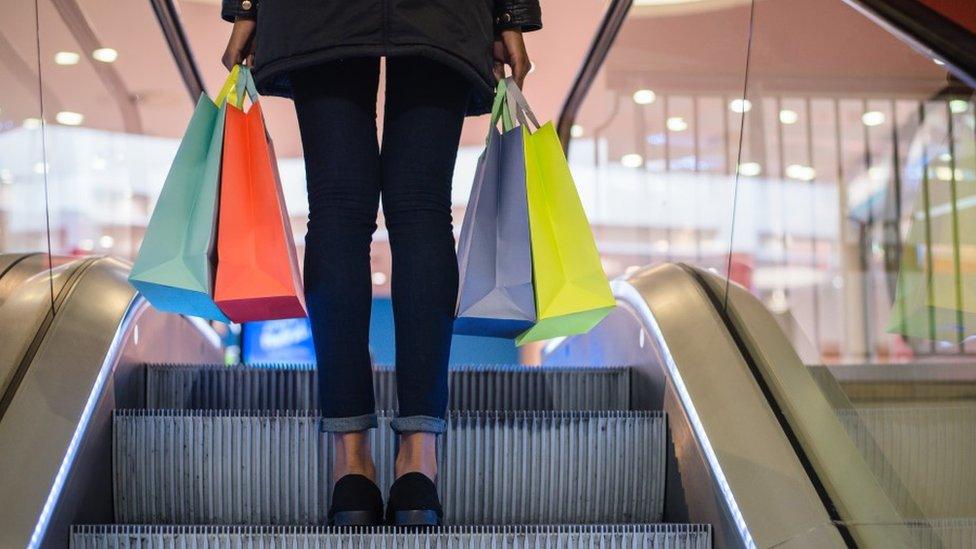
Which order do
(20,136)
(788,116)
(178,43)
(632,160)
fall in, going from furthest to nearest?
(632,160), (178,43), (788,116), (20,136)

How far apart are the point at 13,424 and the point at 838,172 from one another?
372cm

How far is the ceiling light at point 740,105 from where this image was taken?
337 cm

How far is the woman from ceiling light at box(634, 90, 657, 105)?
3.46m

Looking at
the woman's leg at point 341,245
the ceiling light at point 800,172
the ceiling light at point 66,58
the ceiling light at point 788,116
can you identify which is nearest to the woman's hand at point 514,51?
the woman's leg at point 341,245

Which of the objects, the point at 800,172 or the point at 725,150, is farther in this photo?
the point at 800,172

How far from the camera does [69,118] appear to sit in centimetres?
379

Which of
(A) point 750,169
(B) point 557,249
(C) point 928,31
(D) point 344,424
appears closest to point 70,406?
(D) point 344,424

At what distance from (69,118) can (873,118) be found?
8.63 ft

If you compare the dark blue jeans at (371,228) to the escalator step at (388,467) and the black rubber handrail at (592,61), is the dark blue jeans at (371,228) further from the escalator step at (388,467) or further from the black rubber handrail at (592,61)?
the black rubber handrail at (592,61)

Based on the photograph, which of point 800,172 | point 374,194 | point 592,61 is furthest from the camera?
point 592,61

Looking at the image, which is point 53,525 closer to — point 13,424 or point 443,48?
point 13,424

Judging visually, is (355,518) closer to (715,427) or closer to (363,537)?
(363,537)

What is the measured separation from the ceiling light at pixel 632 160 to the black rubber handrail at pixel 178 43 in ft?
7.12

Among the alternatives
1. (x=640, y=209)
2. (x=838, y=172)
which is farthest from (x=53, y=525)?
(x=640, y=209)
